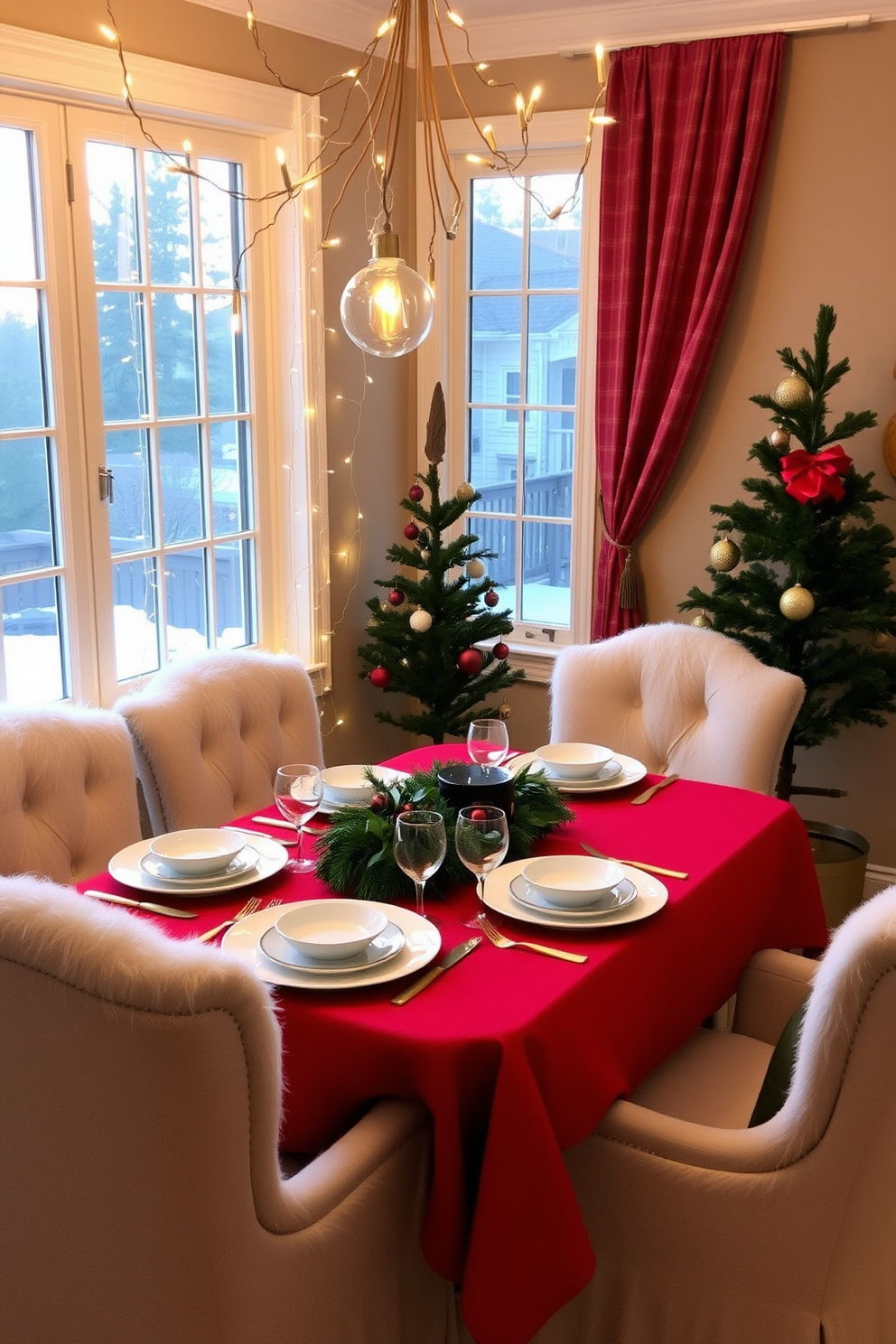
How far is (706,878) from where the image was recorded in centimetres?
211

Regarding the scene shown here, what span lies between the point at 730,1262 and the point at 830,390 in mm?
2721

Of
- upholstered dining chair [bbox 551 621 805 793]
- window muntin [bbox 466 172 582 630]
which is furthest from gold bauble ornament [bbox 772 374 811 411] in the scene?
window muntin [bbox 466 172 582 630]

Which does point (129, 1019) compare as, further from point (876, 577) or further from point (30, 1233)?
point (876, 577)

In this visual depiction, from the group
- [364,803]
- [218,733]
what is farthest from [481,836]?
[218,733]

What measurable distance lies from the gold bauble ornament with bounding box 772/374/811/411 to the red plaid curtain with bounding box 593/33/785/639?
44 cm

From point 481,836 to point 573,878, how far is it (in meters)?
0.31

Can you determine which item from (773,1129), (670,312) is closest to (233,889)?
(773,1129)

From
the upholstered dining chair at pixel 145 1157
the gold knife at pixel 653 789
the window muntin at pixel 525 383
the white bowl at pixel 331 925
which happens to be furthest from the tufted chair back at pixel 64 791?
the window muntin at pixel 525 383

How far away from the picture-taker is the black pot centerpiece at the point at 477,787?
6.88 ft

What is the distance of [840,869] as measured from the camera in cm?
351

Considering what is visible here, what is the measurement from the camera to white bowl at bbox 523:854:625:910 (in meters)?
1.93

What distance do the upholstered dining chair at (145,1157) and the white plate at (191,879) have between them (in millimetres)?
589

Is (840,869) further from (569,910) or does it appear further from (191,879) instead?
(191,879)

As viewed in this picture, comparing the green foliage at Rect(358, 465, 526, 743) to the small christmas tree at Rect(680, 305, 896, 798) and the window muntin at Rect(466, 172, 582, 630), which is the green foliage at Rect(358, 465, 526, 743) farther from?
the small christmas tree at Rect(680, 305, 896, 798)
